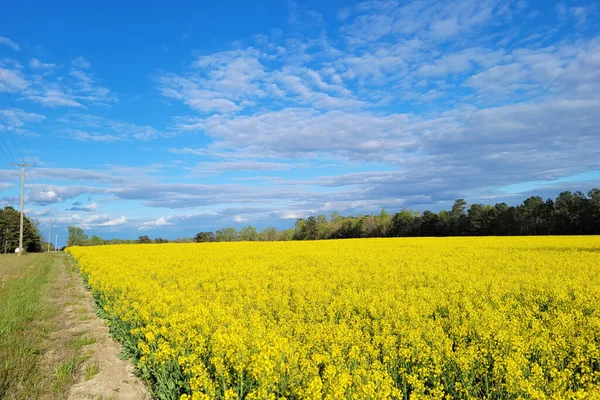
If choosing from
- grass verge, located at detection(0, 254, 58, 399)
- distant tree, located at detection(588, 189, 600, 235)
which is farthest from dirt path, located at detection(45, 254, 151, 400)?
distant tree, located at detection(588, 189, 600, 235)

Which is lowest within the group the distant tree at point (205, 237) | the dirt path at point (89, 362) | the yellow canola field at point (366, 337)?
the dirt path at point (89, 362)

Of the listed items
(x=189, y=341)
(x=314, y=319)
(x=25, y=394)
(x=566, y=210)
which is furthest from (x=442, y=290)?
(x=566, y=210)

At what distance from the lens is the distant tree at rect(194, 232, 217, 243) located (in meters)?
111

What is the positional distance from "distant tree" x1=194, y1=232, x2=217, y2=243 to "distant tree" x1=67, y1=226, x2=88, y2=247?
4604cm

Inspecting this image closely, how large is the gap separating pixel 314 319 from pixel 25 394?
6.09 metres

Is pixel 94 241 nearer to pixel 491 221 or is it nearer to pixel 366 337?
pixel 491 221

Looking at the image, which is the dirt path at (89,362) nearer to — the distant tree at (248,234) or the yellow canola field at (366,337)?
the yellow canola field at (366,337)

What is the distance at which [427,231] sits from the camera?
3410 inches

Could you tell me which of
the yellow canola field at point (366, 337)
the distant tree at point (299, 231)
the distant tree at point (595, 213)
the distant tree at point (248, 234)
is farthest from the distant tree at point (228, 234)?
the yellow canola field at point (366, 337)

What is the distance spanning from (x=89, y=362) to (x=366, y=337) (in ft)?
19.9

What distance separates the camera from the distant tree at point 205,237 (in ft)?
366

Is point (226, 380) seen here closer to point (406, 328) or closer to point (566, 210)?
point (406, 328)

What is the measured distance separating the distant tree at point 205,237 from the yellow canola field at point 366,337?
9741 cm

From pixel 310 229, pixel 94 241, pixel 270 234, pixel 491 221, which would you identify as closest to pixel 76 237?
pixel 94 241
